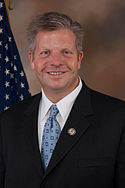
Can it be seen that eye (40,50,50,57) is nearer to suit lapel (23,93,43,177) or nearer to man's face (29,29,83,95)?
man's face (29,29,83,95)

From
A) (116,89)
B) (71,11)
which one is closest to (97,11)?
(71,11)

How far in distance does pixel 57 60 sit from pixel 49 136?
1.88 feet

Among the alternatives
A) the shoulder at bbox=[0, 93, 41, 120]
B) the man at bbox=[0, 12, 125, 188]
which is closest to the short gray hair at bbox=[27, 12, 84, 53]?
the man at bbox=[0, 12, 125, 188]

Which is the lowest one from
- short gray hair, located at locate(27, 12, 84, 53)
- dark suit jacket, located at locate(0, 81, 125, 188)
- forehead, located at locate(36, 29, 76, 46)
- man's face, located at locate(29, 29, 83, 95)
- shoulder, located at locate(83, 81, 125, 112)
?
dark suit jacket, located at locate(0, 81, 125, 188)

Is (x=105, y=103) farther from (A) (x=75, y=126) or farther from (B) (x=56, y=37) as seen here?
(B) (x=56, y=37)

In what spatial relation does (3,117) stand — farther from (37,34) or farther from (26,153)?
(37,34)

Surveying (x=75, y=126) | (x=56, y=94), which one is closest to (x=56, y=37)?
(x=56, y=94)

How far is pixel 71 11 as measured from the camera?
535cm

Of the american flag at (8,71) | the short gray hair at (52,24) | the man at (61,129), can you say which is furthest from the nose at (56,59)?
the american flag at (8,71)

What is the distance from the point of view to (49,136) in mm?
2467

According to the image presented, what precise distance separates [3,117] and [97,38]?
9.81 feet

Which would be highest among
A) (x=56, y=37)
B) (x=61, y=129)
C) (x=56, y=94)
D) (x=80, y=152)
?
(x=56, y=37)

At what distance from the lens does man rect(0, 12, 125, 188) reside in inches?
91.7

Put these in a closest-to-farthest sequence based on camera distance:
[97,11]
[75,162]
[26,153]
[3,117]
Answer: [75,162], [26,153], [3,117], [97,11]
